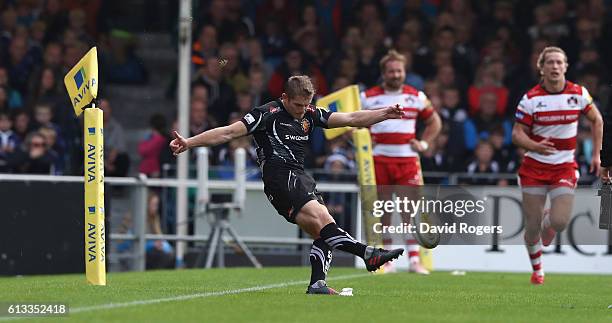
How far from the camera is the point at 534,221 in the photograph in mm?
14969

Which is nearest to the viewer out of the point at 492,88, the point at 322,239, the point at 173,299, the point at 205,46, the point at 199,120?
the point at 173,299

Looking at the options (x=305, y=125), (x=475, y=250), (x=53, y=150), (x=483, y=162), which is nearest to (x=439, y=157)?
(x=483, y=162)

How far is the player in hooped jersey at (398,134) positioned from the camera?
16672mm

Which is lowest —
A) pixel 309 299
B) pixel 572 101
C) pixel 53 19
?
pixel 309 299

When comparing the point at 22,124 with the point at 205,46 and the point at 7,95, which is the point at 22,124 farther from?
the point at 205,46

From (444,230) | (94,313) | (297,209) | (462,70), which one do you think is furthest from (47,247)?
(462,70)

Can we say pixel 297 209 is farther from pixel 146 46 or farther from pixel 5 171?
pixel 146 46

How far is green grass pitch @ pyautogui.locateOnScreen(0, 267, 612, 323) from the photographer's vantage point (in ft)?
31.9

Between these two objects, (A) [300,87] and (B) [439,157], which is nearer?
(A) [300,87]

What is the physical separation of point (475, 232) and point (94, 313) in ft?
27.1

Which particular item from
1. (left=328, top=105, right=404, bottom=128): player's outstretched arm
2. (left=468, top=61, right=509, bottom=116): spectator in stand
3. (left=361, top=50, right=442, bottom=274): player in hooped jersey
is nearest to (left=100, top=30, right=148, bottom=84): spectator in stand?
(left=468, top=61, right=509, bottom=116): spectator in stand

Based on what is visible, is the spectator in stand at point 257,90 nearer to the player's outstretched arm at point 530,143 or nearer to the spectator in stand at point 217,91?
the spectator in stand at point 217,91

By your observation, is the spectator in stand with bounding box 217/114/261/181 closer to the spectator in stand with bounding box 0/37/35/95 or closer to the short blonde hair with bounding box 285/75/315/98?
the spectator in stand with bounding box 0/37/35/95

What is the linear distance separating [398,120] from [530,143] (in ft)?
8.06
